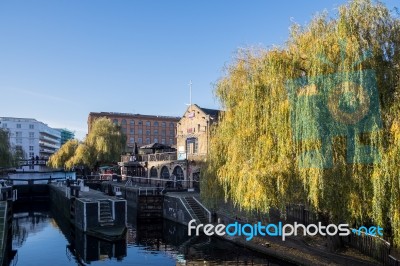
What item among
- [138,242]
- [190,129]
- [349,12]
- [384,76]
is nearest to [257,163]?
[384,76]

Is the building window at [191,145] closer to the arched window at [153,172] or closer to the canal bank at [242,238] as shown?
the canal bank at [242,238]

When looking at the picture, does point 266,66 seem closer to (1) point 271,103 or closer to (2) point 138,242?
(1) point 271,103

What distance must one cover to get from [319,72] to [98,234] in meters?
17.5

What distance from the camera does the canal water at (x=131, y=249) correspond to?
18469mm

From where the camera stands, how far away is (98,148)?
57094mm

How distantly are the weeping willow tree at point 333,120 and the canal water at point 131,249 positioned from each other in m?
5.24

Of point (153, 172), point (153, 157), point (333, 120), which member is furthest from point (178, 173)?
Answer: point (333, 120)

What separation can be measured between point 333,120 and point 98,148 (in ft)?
161

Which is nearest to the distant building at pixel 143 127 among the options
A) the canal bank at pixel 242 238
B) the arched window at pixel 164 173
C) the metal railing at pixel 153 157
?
the metal railing at pixel 153 157

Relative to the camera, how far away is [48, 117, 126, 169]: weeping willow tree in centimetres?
5691

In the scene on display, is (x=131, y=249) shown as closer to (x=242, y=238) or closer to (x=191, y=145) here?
(x=242, y=238)

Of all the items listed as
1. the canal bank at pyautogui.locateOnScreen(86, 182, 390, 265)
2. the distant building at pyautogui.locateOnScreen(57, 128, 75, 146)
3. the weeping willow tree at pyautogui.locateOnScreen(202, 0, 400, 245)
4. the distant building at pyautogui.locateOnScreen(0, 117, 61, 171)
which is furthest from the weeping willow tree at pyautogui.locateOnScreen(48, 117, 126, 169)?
the distant building at pyautogui.locateOnScreen(57, 128, 75, 146)

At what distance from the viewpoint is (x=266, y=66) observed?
1434 centimetres

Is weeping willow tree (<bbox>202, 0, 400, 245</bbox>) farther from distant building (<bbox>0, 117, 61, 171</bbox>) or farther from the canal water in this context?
distant building (<bbox>0, 117, 61, 171</bbox>)
